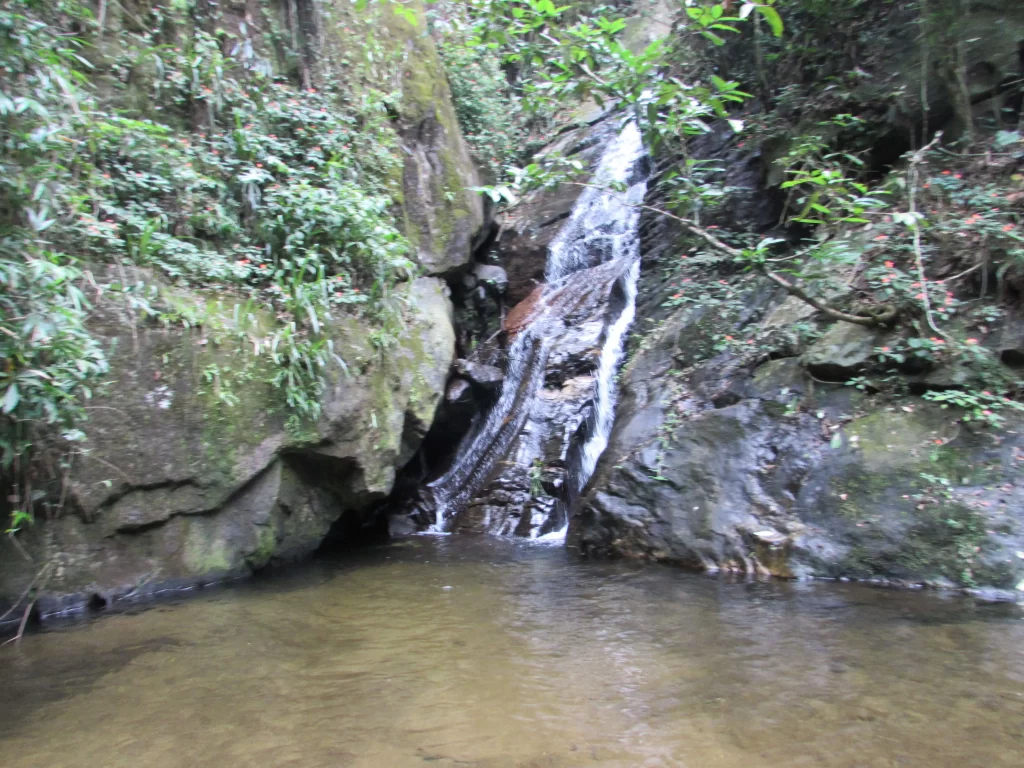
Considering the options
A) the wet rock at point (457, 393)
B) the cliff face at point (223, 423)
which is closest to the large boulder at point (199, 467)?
the cliff face at point (223, 423)

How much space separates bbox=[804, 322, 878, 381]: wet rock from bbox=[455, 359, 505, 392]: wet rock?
4.72 m

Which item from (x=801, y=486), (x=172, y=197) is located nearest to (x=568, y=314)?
(x=801, y=486)

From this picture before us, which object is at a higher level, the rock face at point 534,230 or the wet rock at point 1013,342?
the rock face at point 534,230

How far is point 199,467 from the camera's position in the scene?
5852 millimetres

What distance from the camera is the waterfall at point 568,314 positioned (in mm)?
9156

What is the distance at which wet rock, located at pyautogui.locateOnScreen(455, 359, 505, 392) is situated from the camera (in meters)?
9.80

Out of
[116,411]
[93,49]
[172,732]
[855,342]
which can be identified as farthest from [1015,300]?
[93,49]

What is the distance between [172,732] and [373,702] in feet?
3.20

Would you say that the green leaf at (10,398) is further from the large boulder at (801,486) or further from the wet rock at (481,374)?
the wet rock at (481,374)

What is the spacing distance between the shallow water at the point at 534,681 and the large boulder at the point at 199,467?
0.57 m

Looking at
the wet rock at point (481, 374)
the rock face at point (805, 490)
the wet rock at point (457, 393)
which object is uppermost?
the wet rock at point (481, 374)

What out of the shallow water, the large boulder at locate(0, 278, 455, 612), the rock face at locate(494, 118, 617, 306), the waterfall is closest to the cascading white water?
the waterfall

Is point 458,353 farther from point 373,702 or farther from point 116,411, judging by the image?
point 373,702

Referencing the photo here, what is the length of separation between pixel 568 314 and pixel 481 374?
1.97 metres
